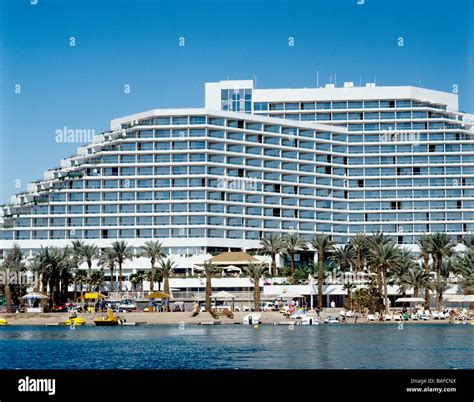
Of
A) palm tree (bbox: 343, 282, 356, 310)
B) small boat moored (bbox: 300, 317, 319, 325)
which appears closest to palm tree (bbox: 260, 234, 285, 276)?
palm tree (bbox: 343, 282, 356, 310)

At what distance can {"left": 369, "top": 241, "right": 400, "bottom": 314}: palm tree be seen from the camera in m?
104

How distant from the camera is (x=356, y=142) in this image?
6624 inches

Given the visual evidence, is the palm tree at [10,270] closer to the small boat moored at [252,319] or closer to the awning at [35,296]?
the awning at [35,296]

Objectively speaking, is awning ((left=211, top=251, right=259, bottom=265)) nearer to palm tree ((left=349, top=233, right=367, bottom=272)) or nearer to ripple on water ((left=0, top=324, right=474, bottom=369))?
palm tree ((left=349, top=233, right=367, bottom=272))

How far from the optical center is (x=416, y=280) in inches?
4067

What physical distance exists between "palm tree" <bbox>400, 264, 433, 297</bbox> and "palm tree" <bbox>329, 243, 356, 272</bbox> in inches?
981

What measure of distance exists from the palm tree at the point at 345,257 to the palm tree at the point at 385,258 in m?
23.1

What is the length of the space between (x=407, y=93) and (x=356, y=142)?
48.1ft

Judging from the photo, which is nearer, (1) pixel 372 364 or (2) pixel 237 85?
(1) pixel 372 364
